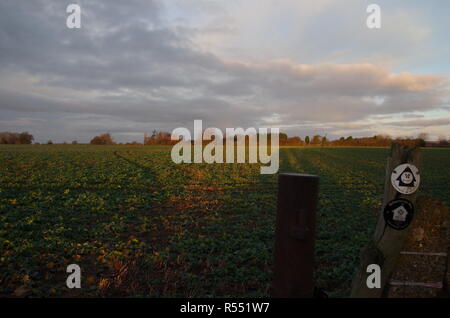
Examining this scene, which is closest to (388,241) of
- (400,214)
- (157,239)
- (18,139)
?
(400,214)

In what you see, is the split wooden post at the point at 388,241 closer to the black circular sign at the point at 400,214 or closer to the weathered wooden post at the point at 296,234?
the black circular sign at the point at 400,214

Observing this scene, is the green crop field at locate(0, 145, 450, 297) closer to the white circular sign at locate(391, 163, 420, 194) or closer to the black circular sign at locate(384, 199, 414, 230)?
the black circular sign at locate(384, 199, 414, 230)

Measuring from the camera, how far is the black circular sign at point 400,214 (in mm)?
3033

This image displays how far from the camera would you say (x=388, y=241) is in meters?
3.06

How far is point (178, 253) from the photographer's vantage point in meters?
6.18

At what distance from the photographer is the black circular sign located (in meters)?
3.03

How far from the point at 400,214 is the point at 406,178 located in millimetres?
401

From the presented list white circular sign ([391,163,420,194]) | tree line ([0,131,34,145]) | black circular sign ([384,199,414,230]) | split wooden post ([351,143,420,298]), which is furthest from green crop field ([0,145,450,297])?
tree line ([0,131,34,145])

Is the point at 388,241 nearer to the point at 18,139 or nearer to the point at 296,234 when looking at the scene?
the point at 296,234

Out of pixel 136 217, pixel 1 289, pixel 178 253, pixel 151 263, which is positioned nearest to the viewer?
pixel 1 289
